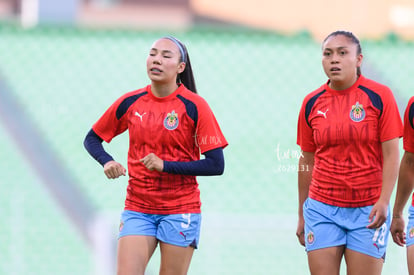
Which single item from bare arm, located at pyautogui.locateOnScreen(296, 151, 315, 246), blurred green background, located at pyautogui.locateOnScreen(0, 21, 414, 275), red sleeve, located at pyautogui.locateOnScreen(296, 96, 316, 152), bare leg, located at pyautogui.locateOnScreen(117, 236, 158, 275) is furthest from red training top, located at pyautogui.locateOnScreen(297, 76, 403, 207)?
blurred green background, located at pyautogui.locateOnScreen(0, 21, 414, 275)

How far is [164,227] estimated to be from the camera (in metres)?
4.26

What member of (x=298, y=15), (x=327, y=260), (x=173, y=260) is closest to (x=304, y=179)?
(x=327, y=260)

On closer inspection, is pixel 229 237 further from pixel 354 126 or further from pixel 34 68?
pixel 354 126

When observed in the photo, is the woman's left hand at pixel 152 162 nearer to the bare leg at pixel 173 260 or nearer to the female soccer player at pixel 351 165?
the bare leg at pixel 173 260

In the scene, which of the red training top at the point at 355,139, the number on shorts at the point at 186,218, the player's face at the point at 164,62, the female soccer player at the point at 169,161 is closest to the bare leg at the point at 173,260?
the female soccer player at the point at 169,161

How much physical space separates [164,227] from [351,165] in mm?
1088

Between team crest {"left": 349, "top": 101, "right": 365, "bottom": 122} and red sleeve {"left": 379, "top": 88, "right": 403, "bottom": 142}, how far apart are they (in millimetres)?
108

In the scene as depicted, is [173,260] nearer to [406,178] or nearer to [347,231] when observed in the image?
[347,231]

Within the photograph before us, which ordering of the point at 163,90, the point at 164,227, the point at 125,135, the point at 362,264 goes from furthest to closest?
the point at 125,135, the point at 163,90, the point at 164,227, the point at 362,264

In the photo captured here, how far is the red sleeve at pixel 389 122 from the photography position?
4117 millimetres

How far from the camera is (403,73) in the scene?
329 inches

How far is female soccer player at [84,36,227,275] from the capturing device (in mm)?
4238

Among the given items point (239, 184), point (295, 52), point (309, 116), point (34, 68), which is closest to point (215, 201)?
point (239, 184)

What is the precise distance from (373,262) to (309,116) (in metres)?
0.89
